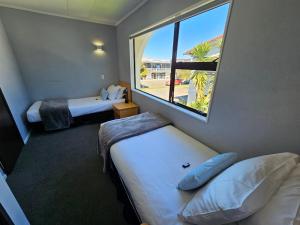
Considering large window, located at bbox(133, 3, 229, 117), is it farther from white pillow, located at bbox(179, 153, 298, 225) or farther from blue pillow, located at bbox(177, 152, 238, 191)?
white pillow, located at bbox(179, 153, 298, 225)

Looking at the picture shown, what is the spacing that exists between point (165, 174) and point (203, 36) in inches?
67.1

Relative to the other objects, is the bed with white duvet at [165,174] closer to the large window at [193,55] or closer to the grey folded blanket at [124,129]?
the grey folded blanket at [124,129]

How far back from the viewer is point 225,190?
0.66 meters

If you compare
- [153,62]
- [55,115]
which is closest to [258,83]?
[153,62]

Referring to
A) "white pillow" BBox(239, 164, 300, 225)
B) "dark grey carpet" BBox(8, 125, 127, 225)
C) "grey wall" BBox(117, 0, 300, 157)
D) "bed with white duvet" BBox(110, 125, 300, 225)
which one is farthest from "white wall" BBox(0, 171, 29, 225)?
"grey wall" BBox(117, 0, 300, 157)

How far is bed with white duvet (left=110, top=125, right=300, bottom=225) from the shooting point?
0.57 metres

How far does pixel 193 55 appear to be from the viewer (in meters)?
1.78

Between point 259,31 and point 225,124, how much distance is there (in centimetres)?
85

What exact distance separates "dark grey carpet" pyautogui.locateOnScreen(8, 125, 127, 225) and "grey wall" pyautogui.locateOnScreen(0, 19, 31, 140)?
1.80 feet

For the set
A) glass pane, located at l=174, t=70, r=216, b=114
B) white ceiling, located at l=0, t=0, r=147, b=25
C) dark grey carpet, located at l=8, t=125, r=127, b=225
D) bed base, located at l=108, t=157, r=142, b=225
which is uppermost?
white ceiling, located at l=0, t=0, r=147, b=25

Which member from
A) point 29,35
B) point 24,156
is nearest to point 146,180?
point 24,156

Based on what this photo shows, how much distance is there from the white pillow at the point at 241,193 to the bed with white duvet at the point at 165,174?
12 mm

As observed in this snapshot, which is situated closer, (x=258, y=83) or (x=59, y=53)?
(x=258, y=83)

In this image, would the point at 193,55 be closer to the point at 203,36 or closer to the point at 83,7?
the point at 203,36
